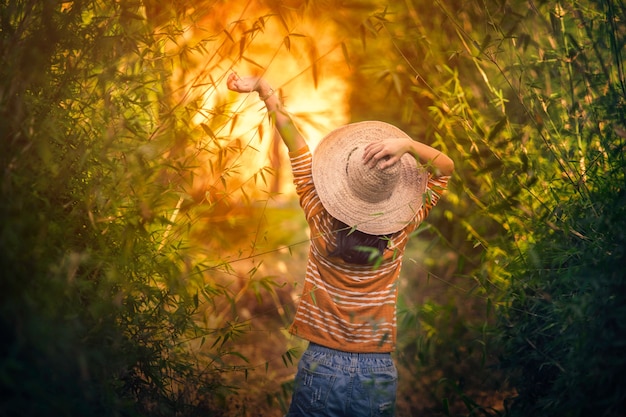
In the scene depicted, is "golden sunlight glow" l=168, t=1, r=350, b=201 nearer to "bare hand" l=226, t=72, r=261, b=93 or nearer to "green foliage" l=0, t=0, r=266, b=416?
"bare hand" l=226, t=72, r=261, b=93

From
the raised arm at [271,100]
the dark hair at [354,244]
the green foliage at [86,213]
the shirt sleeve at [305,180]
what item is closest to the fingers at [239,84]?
the raised arm at [271,100]

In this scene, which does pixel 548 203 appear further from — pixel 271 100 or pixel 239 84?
pixel 239 84

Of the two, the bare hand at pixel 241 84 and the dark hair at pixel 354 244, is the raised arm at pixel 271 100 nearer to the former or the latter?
the bare hand at pixel 241 84

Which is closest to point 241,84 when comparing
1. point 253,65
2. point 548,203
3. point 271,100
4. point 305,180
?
point 271,100

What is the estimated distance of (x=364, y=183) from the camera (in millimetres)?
2369

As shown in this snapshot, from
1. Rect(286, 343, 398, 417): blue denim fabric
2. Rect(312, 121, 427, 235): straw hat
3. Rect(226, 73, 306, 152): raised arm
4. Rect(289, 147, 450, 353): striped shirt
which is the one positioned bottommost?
Rect(286, 343, 398, 417): blue denim fabric

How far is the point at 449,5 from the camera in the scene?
2.89m

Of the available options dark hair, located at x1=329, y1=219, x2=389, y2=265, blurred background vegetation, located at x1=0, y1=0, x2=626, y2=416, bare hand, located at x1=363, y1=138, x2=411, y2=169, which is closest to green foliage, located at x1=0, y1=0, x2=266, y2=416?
blurred background vegetation, located at x1=0, y1=0, x2=626, y2=416

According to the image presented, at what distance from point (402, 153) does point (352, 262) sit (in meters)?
0.46

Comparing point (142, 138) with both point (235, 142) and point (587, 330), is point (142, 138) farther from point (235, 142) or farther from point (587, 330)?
point (587, 330)

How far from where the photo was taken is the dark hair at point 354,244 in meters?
2.31

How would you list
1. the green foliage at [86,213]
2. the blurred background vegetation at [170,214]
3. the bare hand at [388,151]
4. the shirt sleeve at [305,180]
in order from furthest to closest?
the shirt sleeve at [305,180] → the bare hand at [388,151] → the blurred background vegetation at [170,214] → the green foliage at [86,213]

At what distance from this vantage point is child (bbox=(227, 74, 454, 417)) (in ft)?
7.68

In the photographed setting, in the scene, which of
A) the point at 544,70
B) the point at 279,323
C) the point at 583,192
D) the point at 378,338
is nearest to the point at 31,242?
the point at 378,338
